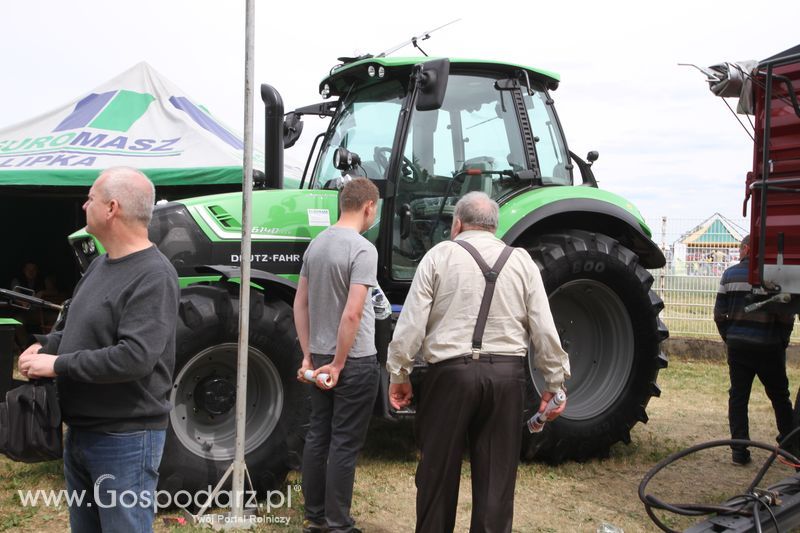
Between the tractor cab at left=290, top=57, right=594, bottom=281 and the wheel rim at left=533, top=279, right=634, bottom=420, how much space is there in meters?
0.81

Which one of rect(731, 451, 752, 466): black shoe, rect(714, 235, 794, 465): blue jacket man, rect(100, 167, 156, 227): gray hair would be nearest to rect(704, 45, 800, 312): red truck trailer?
rect(714, 235, 794, 465): blue jacket man

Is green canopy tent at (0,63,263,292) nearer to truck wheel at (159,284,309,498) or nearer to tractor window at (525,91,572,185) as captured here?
tractor window at (525,91,572,185)

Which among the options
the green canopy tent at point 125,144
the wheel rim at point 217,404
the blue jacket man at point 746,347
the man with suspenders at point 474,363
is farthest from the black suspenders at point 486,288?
the green canopy tent at point 125,144

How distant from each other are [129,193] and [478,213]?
4.72ft

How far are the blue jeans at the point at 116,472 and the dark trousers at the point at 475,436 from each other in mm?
1108

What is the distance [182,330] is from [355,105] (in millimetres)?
1990

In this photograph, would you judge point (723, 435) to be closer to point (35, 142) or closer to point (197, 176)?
point (197, 176)

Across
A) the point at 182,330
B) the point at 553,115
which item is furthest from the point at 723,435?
the point at 182,330

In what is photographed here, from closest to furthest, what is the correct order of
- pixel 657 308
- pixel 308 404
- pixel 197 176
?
pixel 308 404 → pixel 657 308 → pixel 197 176

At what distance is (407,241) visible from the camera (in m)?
4.83

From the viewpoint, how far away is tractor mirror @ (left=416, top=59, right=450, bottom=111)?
4.20m

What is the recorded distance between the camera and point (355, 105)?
16.8 feet

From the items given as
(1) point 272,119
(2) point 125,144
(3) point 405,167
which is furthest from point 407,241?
(2) point 125,144

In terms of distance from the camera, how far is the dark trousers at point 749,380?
202 inches
